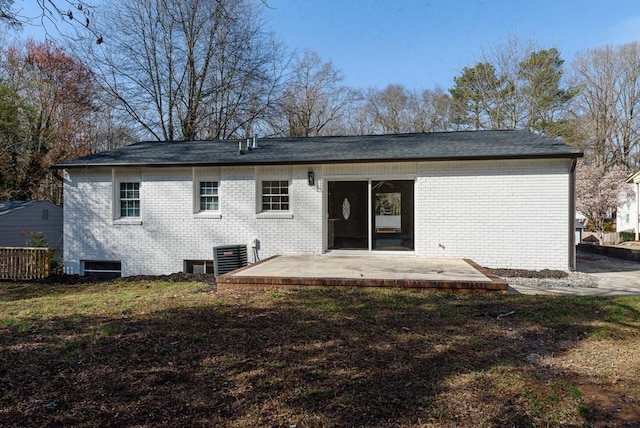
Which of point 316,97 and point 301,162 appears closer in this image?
point 301,162

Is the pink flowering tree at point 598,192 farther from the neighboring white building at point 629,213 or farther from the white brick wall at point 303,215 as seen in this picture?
the white brick wall at point 303,215

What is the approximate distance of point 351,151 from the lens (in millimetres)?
10625

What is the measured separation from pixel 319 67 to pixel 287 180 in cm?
1865

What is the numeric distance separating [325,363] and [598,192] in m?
27.8

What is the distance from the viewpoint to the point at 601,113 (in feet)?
93.2

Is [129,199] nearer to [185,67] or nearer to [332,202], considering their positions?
[332,202]

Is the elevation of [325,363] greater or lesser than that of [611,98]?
lesser

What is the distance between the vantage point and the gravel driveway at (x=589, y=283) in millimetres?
7059

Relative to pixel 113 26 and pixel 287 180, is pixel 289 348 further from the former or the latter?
pixel 113 26

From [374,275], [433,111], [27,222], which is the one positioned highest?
[433,111]

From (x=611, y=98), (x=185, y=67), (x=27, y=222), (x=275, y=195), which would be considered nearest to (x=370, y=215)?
(x=275, y=195)

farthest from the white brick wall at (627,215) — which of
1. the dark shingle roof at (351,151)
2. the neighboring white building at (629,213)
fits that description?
the dark shingle roof at (351,151)

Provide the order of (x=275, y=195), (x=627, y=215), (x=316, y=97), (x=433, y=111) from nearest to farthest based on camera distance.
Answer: (x=275, y=195), (x=316, y=97), (x=433, y=111), (x=627, y=215)

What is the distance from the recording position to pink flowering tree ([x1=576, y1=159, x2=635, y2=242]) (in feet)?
81.5
